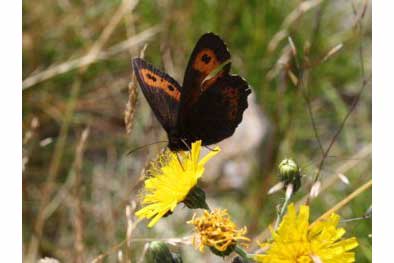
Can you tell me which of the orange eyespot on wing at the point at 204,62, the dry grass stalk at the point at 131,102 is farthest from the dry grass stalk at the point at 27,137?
the orange eyespot on wing at the point at 204,62

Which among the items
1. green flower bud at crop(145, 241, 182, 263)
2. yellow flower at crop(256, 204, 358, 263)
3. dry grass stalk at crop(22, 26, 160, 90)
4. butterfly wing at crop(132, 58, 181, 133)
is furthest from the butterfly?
dry grass stalk at crop(22, 26, 160, 90)

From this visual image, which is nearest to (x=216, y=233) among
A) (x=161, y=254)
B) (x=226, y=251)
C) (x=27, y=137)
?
(x=226, y=251)

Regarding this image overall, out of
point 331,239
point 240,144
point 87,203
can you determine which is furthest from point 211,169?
point 331,239

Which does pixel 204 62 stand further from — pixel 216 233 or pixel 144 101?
pixel 144 101

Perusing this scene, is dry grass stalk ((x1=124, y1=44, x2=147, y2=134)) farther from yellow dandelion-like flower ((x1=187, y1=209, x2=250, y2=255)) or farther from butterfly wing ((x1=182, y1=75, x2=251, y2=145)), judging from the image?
yellow dandelion-like flower ((x1=187, y1=209, x2=250, y2=255))

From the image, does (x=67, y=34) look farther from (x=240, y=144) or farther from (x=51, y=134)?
(x=240, y=144)

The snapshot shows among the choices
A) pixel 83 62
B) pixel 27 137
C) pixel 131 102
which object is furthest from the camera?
pixel 83 62

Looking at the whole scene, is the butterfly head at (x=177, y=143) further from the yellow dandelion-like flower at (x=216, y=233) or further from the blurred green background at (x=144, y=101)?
the blurred green background at (x=144, y=101)

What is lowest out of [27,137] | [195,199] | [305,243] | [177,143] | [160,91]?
[305,243]
